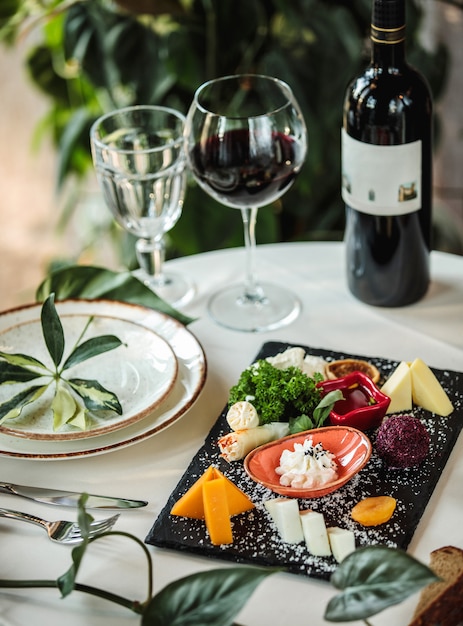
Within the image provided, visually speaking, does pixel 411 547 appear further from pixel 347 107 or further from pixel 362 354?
pixel 347 107

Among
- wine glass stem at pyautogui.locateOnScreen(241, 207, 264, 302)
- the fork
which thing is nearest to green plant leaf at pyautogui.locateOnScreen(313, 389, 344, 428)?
the fork

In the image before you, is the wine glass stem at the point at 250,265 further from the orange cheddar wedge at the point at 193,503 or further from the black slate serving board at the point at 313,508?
the orange cheddar wedge at the point at 193,503

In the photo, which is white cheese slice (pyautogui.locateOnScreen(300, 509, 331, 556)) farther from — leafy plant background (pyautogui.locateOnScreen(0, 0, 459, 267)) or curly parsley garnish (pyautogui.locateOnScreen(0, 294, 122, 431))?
leafy plant background (pyautogui.locateOnScreen(0, 0, 459, 267))

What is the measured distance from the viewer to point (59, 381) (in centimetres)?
110

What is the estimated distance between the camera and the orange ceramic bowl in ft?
3.02

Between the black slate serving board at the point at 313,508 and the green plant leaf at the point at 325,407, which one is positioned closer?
the black slate serving board at the point at 313,508

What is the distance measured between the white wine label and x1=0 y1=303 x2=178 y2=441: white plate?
0.33m

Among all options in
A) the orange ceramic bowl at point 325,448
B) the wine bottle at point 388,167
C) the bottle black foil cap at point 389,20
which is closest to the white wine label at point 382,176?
the wine bottle at point 388,167

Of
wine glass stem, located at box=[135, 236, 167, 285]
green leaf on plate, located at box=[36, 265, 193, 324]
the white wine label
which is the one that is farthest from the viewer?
wine glass stem, located at box=[135, 236, 167, 285]

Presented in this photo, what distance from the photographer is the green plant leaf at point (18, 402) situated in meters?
1.04

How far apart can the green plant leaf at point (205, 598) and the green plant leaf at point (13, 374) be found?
388 mm

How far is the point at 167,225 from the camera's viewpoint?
1.37 m

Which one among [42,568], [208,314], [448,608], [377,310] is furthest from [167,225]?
[448,608]

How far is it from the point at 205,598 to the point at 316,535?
166 mm
